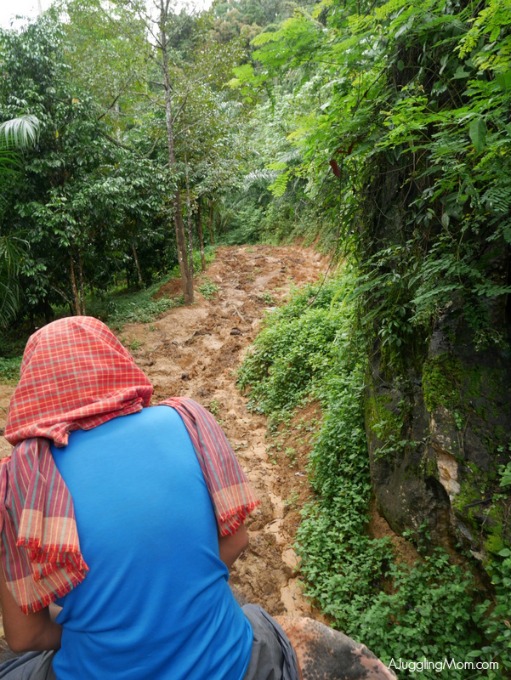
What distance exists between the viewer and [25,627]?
116 centimetres

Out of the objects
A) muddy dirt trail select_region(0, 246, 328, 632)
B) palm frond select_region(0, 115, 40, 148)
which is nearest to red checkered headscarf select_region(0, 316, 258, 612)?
muddy dirt trail select_region(0, 246, 328, 632)

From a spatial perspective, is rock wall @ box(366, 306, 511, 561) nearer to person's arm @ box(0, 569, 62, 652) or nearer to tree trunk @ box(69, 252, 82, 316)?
person's arm @ box(0, 569, 62, 652)

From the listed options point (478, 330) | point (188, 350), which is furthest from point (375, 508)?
point (188, 350)

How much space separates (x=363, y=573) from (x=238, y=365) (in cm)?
488

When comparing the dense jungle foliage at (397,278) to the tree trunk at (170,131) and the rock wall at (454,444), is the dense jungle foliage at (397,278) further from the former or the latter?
the tree trunk at (170,131)

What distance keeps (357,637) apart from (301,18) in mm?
3955

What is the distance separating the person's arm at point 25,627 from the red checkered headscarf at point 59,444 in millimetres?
58

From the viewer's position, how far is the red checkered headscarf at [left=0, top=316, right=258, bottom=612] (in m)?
1.07

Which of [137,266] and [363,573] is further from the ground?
[137,266]

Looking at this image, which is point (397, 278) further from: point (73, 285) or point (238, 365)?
point (73, 285)

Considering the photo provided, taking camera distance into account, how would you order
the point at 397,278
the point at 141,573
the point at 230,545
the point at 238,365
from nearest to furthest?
the point at 141,573 → the point at 230,545 → the point at 397,278 → the point at 238,365

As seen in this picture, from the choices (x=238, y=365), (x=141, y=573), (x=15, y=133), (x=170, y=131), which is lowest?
(x=238, y=365)

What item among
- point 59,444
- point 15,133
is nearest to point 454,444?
point 59,444

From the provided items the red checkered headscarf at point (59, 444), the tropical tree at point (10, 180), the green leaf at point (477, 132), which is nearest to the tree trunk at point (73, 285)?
the tropical tree at point (10, 180)
